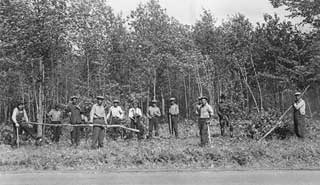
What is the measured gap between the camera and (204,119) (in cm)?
1465

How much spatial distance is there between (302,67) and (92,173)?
72.6 ft

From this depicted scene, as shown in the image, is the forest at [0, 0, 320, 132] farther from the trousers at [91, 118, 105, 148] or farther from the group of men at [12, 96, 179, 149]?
the trousers at [91, 118, 105, 148]

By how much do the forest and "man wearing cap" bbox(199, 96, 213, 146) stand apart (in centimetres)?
793

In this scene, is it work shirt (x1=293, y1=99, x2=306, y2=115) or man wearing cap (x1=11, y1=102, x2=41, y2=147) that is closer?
work shirt (x1=293, y1=99, x2=306, y2=115)

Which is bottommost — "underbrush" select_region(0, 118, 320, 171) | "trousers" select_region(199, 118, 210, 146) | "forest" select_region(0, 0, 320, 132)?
"underbrush" select_region(0, 118, 320, 171)

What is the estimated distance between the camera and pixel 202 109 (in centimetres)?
1478

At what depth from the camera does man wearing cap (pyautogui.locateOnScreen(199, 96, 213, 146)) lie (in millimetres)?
14476

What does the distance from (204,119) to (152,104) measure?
472 centimetres

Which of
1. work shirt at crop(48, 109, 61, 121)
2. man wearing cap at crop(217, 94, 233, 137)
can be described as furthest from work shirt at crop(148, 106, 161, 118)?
work shirt at crop(48, 109, 61, 121)

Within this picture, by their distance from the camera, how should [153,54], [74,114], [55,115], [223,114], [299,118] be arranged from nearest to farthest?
[299,118] → [74,114] → [55,115] → [223,114] → [153,54]

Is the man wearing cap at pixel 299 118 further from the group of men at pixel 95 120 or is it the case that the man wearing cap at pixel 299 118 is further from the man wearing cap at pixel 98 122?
the man wearing cap at pixel 98 122

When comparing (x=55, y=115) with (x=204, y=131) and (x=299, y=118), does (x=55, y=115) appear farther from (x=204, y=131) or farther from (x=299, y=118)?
(x=299, y=118)

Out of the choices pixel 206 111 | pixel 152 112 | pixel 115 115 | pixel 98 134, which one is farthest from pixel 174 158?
pixel 152 112

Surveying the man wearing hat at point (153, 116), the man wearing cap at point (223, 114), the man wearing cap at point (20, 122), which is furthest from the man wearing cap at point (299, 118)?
the man wearing cap at point (20, 122)
